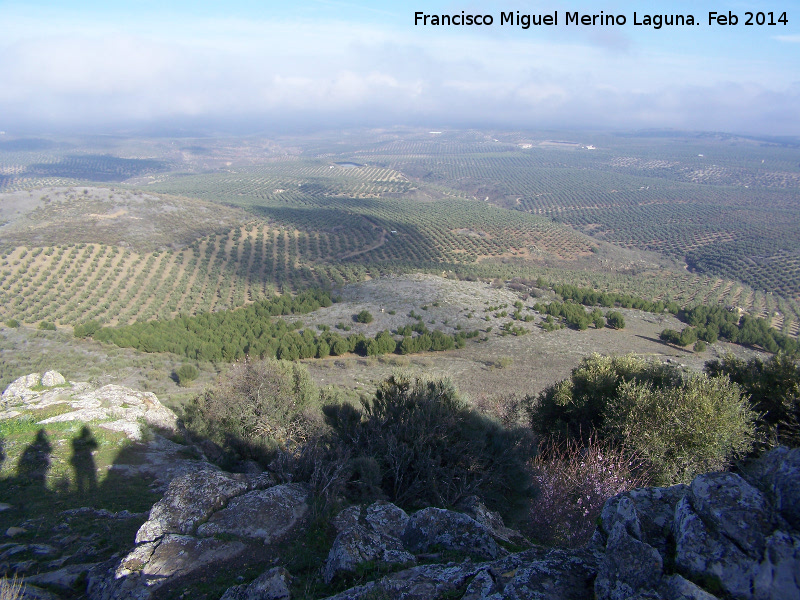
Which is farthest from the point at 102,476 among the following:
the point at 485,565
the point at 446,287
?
the point at 446,287

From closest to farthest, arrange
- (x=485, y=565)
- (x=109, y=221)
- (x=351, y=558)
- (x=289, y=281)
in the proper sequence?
1. (x=485, y=565)
2. (x=351, y=558)
3. (x=289, y=281)
4. (x=109, y=221)

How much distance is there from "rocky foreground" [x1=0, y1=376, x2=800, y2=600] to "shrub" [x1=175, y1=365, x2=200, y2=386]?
1246 cm

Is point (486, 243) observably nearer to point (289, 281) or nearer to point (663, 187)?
point (289, 281)

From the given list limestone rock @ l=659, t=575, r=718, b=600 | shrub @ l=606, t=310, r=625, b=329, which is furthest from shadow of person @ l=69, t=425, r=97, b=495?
shrub @ l=606, t=310, r=625, b=329

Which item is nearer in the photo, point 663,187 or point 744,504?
point 744,504

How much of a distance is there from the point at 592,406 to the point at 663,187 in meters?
118

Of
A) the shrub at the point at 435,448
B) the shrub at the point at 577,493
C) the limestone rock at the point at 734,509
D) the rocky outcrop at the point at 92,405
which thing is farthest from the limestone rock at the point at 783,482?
the rocky outcrop at the point at 92,405

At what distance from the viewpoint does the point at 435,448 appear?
938cm

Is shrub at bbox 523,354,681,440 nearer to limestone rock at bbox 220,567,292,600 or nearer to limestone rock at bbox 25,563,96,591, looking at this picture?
limestone rock at bbox 220,567,292,600

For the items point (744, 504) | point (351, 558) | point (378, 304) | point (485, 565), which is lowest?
point (378, 304)

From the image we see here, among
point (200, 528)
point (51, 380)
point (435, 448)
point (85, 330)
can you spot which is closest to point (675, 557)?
point (200, 528)

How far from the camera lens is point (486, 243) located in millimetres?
61031

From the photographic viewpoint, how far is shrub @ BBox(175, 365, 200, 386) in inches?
713

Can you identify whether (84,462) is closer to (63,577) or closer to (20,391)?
(63,577)
